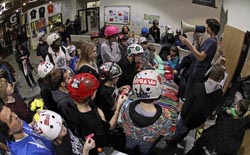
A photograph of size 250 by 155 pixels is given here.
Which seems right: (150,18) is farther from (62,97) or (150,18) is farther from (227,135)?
(62,97)

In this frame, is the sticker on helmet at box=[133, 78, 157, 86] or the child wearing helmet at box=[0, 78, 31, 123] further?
the child wearing helmet at box=[0, 78, 31, 123]

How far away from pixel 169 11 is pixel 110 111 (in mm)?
6450

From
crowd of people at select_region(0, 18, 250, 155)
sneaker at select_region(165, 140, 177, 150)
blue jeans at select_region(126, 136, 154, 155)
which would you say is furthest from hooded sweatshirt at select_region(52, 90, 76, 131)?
sneaker at select_region(165, 140, 177, 150)

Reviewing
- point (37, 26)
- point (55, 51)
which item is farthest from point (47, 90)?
point (37, 26)

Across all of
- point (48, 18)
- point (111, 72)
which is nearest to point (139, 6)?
point (48, 18)

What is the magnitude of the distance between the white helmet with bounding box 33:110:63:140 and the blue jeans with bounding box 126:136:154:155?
78cm

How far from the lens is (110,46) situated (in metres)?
4.25

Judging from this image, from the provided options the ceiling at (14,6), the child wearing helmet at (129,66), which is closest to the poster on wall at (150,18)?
the ceiling at (14,6)

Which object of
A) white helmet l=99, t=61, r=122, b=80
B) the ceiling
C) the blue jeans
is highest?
the ceiling

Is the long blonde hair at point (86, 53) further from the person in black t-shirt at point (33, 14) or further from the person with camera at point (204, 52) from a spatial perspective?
the person in black t-shirt at point (33, 14)

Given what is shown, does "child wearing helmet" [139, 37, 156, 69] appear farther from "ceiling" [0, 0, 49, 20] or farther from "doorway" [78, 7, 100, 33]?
"doorway" [78, 7, 100, 33]

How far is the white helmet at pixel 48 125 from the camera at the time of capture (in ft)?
5.70

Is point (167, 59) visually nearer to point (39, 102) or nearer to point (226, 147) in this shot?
point (226, 147)

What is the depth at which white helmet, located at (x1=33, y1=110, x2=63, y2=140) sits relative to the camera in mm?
1738
